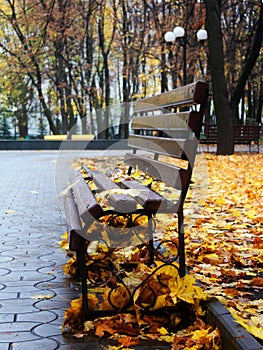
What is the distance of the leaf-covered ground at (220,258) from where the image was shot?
2.94 m

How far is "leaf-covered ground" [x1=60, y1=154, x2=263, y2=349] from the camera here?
2936 mm

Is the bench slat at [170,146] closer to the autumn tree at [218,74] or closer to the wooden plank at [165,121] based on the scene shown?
the wooden plank at [165,121]

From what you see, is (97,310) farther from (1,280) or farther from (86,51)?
(86,51)

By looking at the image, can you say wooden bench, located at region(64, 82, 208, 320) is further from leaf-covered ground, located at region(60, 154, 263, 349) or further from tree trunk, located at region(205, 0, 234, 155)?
tree trunk, located at region(205, 0, 234, 155)

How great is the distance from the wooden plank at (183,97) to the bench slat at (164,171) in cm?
40

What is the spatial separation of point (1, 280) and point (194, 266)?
134 centimetres

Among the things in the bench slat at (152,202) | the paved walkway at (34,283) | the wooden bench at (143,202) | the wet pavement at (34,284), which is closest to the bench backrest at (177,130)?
the wooden bench at (143,202)

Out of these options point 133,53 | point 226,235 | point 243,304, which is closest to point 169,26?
point 133,53

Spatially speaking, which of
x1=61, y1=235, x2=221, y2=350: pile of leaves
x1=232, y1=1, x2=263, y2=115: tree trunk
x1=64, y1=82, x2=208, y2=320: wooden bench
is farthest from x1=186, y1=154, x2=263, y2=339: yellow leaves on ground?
x1=232, y1=1, x2=263, y2=115: tree trunk

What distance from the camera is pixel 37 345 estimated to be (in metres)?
2.82

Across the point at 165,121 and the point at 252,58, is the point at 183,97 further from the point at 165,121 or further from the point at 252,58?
the point at 252,58

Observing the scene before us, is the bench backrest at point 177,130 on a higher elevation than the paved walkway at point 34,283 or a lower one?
higher

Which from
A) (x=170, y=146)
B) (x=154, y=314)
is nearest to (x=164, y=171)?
→ (x=170, y=146)

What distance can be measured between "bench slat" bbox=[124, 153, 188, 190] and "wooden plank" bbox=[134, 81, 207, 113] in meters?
0.40
